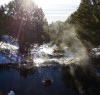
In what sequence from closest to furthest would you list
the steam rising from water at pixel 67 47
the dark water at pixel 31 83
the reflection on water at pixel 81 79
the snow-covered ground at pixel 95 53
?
1. the dark water at pixel 31 83
2. the reflection on water at pixel 81 79
3. the snow-covered ground at pixel 95 53
4. the steam rising from water at pixel 67 47

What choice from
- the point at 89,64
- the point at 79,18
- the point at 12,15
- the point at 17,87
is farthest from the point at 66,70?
the point at 12,15

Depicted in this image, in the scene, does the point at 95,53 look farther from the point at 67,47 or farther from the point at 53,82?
the point at 53,82

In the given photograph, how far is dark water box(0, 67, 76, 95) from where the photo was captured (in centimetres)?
3609

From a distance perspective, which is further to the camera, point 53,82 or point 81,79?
point 81,79

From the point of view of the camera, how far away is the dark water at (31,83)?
36.1m

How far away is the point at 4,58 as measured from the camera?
5344 centimetres

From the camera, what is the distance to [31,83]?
39.7 metres

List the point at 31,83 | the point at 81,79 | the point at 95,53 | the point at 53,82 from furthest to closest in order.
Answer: the point at 95,53 < the point at 81,79 < the point at 53,82 < the point at 31,83

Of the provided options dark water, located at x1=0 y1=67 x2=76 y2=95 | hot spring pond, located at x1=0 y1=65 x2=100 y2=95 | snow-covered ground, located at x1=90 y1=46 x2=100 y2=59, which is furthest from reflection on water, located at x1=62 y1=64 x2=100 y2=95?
snow-covered ground, located at x1=90 y1=46 x2=100 y2=59

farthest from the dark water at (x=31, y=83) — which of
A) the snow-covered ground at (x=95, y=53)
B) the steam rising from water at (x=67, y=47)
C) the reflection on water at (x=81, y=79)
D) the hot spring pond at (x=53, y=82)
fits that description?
the steam rising from water at (x=67, y=47)

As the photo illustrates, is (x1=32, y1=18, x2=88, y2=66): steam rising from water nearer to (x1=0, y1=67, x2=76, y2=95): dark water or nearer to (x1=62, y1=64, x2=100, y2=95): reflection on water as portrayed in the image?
(x1=62, y1=64, x2=100, y2=95): reflection on water

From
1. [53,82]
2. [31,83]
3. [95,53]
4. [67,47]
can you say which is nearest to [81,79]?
[53,82]

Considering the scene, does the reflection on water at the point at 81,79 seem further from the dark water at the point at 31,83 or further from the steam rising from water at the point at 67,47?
the steam rising from water at the point at 67,47

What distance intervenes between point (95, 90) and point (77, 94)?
2699mm
